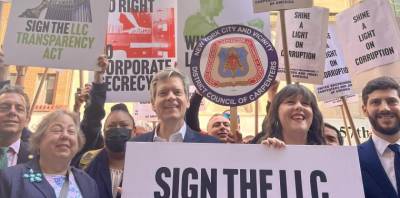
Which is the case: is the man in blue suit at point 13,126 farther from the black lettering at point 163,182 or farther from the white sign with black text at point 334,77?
the white sign with black text at point 334,77

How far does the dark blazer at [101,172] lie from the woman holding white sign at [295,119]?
928 millimetres

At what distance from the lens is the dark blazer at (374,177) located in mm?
2553

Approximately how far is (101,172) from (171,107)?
1.84 feet

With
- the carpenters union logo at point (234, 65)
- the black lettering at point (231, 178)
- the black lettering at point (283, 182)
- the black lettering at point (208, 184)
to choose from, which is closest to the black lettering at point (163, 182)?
the black lettering at point (208, 184)

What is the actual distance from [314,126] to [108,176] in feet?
4.17

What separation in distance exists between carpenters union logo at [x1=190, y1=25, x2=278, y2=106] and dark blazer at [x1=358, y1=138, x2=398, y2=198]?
916mm

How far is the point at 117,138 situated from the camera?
300 centimetres

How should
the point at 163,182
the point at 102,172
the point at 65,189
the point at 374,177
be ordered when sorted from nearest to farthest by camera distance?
the point at 65,189
the point at 163,182
the point at 374,177
the point at 102,172

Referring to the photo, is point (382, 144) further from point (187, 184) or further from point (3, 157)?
point (3, 157)

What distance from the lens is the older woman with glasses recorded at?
2.21 meters

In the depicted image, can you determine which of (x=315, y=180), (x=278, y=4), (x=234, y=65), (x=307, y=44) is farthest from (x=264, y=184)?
(x=307, y=44)

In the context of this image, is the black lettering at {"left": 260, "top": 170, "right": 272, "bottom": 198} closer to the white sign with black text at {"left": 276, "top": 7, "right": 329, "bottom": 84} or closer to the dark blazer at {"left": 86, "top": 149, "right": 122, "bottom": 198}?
the dark blazer at {"left": 86, "top": 149, "right": 122, "bottom": 198}

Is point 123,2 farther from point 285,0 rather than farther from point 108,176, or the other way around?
point 108,176

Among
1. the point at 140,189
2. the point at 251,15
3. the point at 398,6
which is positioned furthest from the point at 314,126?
the point at 398,6
